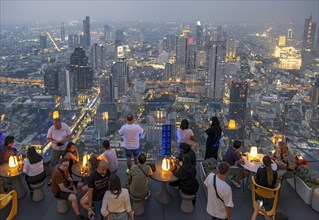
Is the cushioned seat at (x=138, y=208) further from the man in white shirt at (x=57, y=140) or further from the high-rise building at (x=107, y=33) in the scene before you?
the high-rise building at (x=107, y=33)

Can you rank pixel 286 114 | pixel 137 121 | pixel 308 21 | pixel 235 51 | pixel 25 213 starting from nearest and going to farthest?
pixel 25 213
pixel 137 121
pixel 286 114
pixel 235 51
pixel 308 21

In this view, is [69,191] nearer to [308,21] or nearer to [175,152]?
[175,152]

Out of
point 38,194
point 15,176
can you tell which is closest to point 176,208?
point 38,194

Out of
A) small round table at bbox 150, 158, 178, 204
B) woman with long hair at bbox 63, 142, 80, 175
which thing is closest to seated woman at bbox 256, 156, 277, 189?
small round table at bbox 150, 158, 178, 204

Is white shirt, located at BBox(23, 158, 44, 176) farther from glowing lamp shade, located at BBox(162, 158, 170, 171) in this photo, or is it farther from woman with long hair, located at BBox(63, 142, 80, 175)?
glowing lamp shade, located at BBox(162, 158, 170, 171)

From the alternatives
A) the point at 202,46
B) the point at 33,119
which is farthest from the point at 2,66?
the point at 33,119

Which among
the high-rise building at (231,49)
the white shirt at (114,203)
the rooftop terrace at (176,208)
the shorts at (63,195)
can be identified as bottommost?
the high-rise building at (231,49)

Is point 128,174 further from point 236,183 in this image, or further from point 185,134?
point 236,183

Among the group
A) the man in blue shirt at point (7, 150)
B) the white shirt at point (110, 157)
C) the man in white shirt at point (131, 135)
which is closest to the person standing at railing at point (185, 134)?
the man in white shirt at point (131, 135)
